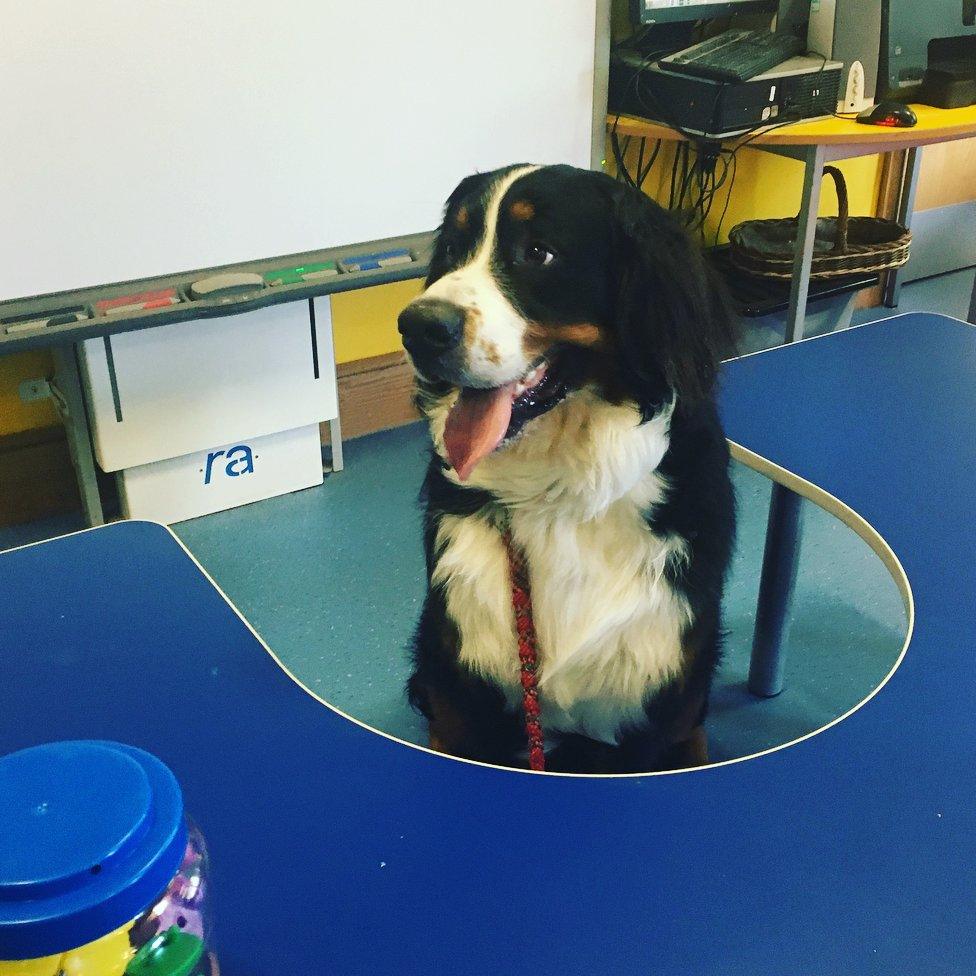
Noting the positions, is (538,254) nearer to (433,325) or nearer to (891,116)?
(433,325)

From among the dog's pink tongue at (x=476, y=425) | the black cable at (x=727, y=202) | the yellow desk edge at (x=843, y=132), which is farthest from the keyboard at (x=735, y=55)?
the dog's pink tongue at (x=476, y=425)

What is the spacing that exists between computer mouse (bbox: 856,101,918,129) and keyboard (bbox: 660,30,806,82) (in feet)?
0.89

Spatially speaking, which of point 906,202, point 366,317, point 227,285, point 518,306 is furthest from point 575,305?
point 906,202

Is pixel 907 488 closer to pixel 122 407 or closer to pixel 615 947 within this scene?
pixel 615 947

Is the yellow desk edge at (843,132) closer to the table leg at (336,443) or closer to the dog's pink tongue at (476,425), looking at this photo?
the table leg at (336,443)

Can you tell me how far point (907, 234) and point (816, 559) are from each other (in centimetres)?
128

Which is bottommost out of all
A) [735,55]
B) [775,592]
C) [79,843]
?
[775,592]

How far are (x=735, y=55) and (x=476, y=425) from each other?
1805 mm

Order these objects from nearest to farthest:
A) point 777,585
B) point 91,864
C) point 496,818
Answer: point 91,864, point 496,818, point 777,585

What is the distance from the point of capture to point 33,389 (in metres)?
2.33

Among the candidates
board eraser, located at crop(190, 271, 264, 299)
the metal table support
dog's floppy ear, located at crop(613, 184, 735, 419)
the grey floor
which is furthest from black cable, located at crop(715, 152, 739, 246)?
dog's floppy ear, located at crop(613, 184, 735, 419)

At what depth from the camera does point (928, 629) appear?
104cm

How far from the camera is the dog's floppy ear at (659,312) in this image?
113 cm

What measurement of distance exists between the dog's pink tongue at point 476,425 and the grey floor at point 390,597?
0.74m
